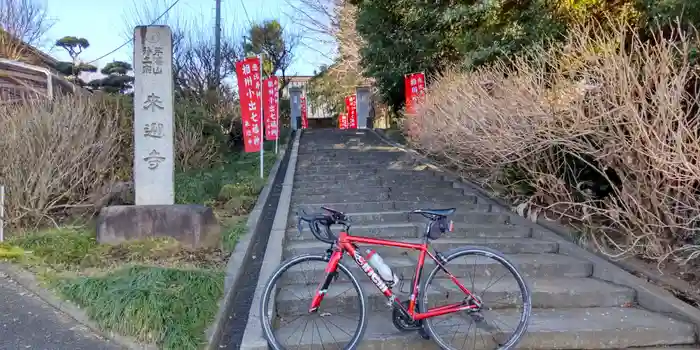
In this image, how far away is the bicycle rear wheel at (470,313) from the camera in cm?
382

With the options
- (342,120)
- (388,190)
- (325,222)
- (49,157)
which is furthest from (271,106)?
(342,120)

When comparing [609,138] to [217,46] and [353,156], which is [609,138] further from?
[217,46]

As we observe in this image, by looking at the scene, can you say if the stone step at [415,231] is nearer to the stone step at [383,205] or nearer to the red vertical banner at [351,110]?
the stone step at [383,205]

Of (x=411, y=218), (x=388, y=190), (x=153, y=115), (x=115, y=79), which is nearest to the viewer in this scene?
(x=153, y=115)

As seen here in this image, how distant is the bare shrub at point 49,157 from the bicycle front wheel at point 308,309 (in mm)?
3969

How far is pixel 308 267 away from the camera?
3.97 meters

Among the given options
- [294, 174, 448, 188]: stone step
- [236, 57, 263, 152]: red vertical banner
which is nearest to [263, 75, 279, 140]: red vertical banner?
[236, 57, 263, 152]: red vertical banner

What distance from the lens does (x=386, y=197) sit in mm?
8844

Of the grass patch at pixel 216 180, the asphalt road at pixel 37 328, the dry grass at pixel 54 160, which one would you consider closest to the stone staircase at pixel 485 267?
the grass patch at pixel 216 180

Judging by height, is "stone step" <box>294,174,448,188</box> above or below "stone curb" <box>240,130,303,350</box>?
above

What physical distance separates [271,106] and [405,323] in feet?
42.0

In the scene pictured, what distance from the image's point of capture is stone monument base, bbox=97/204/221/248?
20.1 feet

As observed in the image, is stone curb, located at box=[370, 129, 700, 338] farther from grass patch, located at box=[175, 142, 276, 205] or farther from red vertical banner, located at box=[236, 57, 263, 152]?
red vertical banner, located at box=[236, 57, 263, 152]

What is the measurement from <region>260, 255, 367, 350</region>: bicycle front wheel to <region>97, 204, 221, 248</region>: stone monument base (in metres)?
1.87
